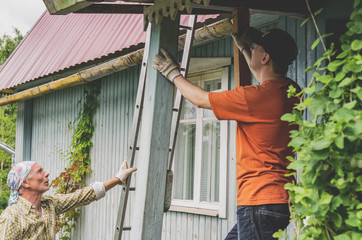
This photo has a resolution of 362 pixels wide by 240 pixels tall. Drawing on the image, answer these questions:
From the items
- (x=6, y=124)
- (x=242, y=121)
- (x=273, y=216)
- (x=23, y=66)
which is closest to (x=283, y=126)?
(x=242, y=121)

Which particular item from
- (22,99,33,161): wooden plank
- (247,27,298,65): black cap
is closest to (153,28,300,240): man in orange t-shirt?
(247,27,298,65): black cap

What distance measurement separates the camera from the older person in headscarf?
4.04 metres

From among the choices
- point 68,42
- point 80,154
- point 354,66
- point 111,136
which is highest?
point 68,42

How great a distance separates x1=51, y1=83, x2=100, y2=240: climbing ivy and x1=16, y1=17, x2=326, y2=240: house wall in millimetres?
144

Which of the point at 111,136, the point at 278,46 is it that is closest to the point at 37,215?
the point at 278,46

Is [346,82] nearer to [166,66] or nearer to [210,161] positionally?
[166,66]

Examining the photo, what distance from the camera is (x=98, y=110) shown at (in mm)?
8992

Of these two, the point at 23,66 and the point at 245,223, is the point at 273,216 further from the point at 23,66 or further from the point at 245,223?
the point at 23,66

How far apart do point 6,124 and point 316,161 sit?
50.3ft

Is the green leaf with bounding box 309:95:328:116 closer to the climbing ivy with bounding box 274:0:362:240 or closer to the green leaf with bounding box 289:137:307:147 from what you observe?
the climbing ivy with bounding box 274:0:362:240

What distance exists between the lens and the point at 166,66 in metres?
3.31

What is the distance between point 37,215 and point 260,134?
2.16 m

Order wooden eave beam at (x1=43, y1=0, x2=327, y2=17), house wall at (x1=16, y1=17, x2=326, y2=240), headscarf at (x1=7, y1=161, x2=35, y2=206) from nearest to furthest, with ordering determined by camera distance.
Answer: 1. wooden eave beam at (x1=43, y1=0, x2=327, y2=17)
2. headscarf at (x1=7, y1=161, x2=35, y2=206)
3. house wall at (x1=16, y1=17, x2=326, y2=240)

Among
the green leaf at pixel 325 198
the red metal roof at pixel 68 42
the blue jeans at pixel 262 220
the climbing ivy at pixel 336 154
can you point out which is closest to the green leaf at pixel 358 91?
the climbing ivy at pixel 336 154
